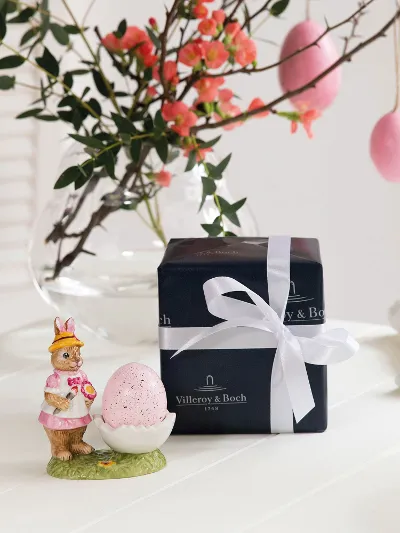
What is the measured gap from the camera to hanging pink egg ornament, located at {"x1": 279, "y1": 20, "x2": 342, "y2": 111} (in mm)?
1205

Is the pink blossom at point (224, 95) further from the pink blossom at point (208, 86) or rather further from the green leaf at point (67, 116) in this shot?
the green leaf at point (67, 116)

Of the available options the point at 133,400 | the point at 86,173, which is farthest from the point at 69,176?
the point at 133,400

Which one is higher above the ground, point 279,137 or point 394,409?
point 279,137

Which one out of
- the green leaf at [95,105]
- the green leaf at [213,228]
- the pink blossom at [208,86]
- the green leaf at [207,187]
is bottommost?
the green leaf at [213,228]

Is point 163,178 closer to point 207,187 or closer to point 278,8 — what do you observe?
point 207,187

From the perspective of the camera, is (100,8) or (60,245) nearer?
(60,245)

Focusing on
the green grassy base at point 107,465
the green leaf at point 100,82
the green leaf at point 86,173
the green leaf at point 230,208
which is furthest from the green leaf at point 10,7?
the green grassy base at point 107,465

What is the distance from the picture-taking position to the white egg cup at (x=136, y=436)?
31.3 inches

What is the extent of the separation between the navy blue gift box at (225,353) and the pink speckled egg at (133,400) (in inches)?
2.9

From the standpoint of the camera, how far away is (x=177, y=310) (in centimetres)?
87

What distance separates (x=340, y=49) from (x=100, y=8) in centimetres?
56

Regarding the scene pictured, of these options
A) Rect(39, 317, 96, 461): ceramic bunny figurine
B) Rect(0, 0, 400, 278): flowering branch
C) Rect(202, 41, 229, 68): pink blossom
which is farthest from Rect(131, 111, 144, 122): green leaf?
Rect(39, 317, 96, 461): ceramic bunny figurine

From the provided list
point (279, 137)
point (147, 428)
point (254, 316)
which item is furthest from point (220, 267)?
point (279, 137)

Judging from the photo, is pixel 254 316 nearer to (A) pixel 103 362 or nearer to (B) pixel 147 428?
(B) pixel 147 428
